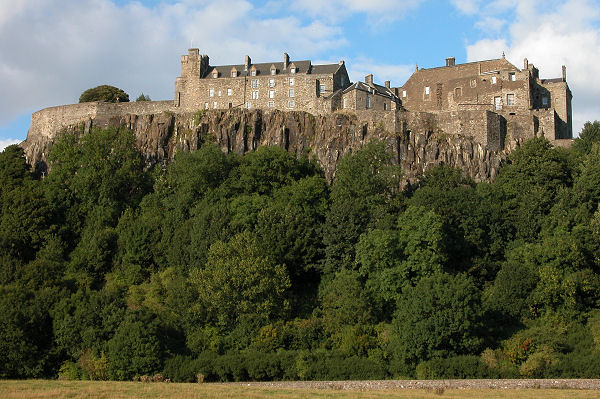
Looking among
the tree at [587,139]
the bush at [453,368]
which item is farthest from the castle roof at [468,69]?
the bush at [453,368]

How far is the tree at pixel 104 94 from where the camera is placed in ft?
275

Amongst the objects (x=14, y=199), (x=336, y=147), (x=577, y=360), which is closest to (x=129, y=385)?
(x=577, y=360)

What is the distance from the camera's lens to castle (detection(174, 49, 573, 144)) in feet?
213

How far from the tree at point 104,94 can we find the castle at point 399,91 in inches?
501

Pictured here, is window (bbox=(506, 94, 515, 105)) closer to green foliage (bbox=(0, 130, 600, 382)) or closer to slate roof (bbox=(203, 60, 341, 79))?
green foliage (bbox=(0, 130, 600, 382))

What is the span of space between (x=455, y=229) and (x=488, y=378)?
47.6 ft

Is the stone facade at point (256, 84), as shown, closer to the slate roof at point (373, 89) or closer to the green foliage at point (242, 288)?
the slate roof at point (373, 89)

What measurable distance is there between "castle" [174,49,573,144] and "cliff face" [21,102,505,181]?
193cm

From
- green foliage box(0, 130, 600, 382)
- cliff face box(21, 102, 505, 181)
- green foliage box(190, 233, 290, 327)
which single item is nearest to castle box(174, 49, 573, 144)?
cliff face box(21, 102, 505, 181)

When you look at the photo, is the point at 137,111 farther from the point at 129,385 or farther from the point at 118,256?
the point at 129,385

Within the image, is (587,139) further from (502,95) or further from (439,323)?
(439,323)

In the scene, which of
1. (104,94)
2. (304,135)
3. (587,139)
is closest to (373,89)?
(304,135)

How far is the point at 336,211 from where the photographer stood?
50.7 m

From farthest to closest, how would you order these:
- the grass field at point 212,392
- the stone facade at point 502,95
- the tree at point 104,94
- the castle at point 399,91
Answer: the tree at point 104,94, the castle at point 399,91, the stone facade at point 502,95, the grass field at point 212,392
